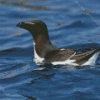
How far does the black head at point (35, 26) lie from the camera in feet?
31.2

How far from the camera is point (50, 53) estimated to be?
966cm

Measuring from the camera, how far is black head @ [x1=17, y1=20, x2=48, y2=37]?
950cm

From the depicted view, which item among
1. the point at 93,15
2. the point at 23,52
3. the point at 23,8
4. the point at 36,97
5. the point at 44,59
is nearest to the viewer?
the point at 36,97

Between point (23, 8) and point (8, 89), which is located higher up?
point (23, 8)

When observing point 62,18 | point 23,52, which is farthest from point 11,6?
point 23,52

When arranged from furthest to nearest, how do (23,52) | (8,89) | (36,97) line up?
(23,52)
(8,89)
(36,97)

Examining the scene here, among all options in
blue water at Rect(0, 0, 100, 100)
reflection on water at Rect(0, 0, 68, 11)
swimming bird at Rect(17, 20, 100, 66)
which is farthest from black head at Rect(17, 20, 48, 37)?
reflection on water at Rect(0, 0, 68, 11)

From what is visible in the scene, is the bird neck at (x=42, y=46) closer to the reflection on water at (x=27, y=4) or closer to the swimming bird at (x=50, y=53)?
the swimming bird at (x=50, y=53)

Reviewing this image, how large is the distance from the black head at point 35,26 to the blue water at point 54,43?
0.90 metres

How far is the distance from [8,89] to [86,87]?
1726 millimetres

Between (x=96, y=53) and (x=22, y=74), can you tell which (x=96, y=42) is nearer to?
(x=96, y=53)

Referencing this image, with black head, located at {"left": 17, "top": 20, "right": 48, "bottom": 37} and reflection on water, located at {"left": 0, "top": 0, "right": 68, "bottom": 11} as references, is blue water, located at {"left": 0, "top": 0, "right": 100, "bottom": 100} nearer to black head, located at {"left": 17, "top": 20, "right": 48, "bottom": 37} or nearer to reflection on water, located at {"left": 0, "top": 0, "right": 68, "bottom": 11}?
reflection on water, located at {"left": 0, "top": 0, "right": 68, "bottom": 11}

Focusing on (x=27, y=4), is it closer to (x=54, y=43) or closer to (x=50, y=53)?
(x=54, y=43)

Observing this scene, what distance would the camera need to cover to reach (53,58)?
31.3 ft
